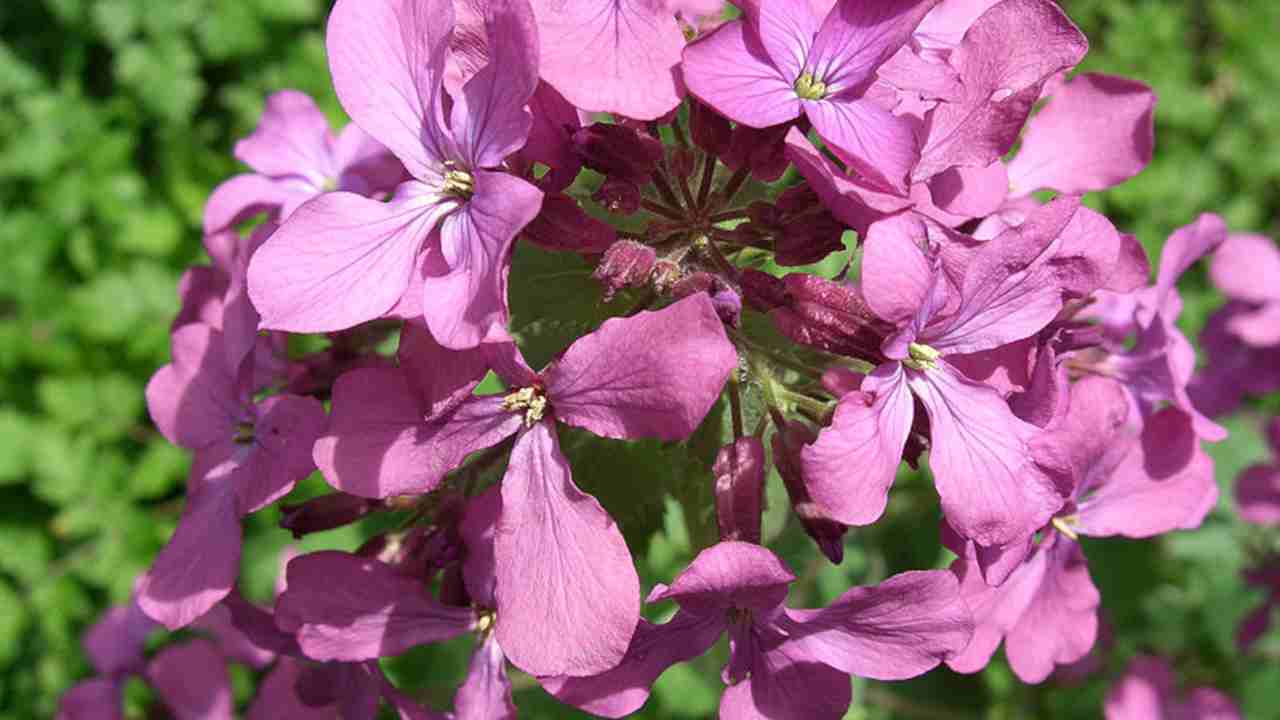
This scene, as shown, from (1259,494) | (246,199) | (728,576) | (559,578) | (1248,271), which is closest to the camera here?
(728,576)

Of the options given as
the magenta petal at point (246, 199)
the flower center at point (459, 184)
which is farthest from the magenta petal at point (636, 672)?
the magenta petal at point (246, 199)

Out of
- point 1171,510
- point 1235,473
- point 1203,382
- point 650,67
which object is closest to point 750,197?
point 650,67

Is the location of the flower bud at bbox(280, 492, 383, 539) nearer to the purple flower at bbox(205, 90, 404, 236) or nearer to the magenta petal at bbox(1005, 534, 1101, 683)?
the purple flower at bbox(205, 90, 404, 236)

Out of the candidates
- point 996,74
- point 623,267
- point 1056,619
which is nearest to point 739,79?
point 623,267

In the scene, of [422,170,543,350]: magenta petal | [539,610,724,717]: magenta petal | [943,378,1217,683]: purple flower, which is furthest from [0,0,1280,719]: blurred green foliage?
[422,170,543,350]: magenta petal

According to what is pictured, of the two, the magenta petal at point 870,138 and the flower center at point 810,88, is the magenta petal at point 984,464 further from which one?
the flower center at point 810,88

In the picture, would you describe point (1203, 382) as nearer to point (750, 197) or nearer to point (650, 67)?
point (750, 197)

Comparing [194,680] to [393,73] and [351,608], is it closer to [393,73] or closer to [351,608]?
[351,608]
